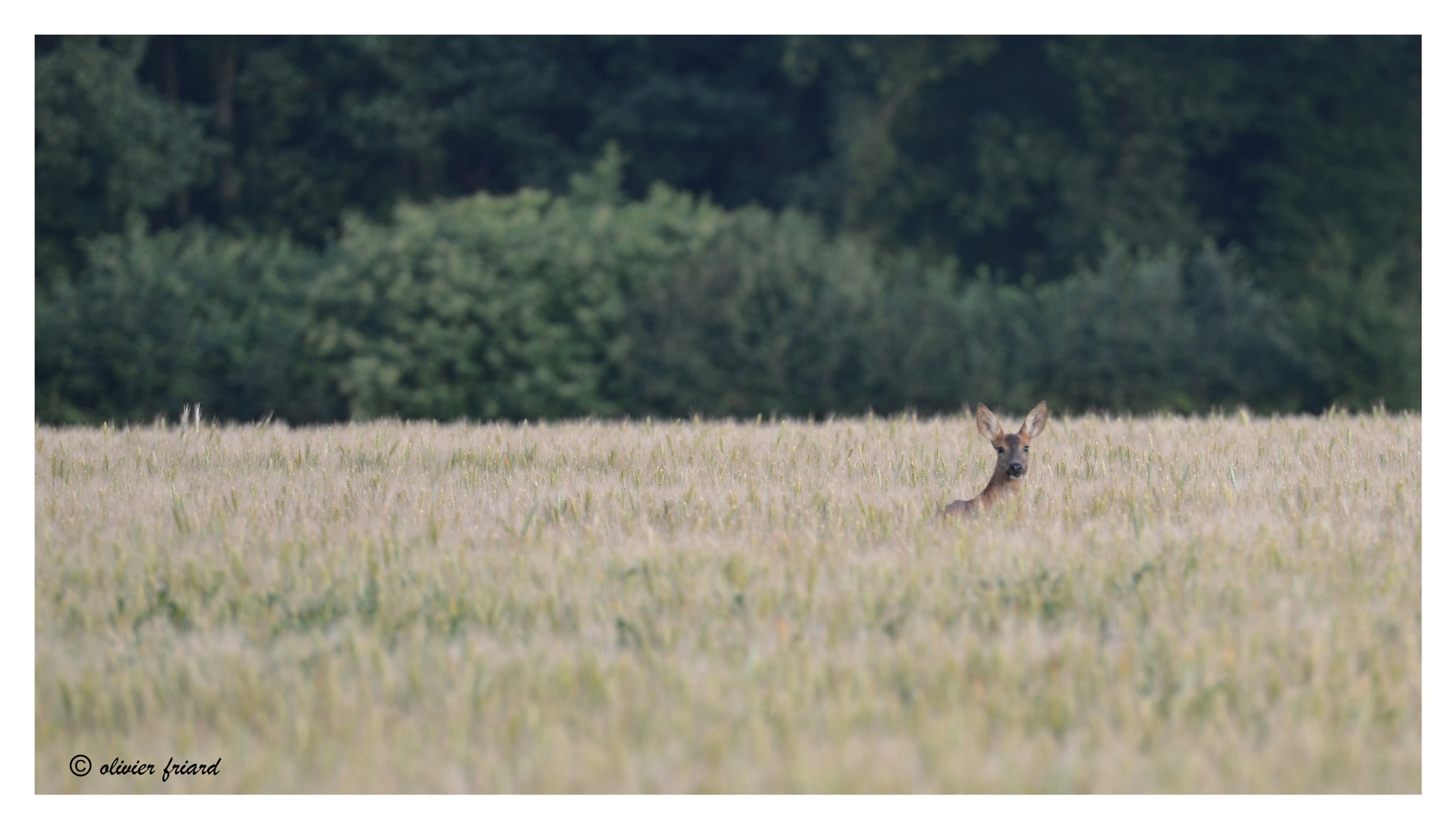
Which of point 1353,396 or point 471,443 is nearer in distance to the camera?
point 471,443

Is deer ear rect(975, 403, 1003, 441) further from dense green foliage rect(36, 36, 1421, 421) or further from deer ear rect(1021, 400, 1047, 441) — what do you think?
dense green foliage rect(36, 36, 1421, 421)

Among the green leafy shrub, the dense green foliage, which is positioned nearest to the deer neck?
the dense green foliage

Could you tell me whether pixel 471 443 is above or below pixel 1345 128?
below

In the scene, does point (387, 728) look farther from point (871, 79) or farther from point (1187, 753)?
point (871, 79)

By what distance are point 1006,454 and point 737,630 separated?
8.93 ft

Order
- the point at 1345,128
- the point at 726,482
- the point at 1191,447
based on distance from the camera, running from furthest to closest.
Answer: the point at 1345,128 < the point at 1191,447 < the point at 726,482

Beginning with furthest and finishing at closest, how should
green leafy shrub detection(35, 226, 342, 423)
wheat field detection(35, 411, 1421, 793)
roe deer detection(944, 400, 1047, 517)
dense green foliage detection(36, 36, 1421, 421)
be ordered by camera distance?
dense green foliage detection(36, 36, 1421, 421), green leafy shrub detection(35, 226, 342, 423), roe deer detection(944, 400, 1047, 517), wheat field detection(35, 411, 1421, 793)

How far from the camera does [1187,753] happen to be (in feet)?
14.2

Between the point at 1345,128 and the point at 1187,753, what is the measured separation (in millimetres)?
33298

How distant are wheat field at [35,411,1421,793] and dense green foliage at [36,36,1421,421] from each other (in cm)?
1879

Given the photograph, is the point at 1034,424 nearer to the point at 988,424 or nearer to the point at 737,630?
the point at 988,424

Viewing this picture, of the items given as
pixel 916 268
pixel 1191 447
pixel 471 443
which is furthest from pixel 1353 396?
pixel 471 443

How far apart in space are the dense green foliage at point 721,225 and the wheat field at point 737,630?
61.6ft

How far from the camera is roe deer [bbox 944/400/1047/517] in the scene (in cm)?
771
